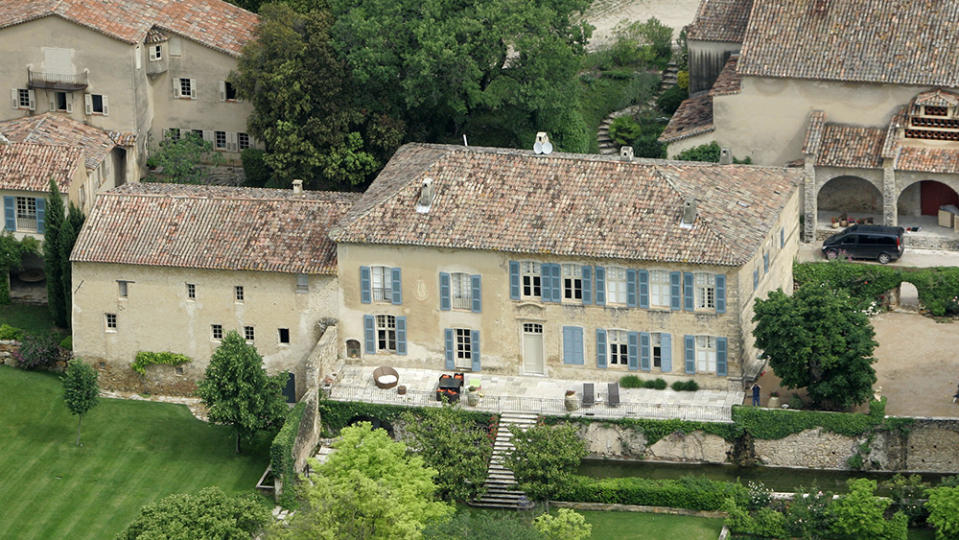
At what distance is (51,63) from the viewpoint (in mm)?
114688

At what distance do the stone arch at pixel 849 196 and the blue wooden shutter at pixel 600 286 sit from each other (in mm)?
16599

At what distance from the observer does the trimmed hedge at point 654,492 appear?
314ft

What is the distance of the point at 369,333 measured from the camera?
103000 mm

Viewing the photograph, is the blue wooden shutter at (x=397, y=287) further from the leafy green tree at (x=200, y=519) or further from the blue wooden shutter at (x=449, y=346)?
the leafy green tree at (x=200, y=519)

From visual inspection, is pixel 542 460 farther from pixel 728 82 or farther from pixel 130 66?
pixel 130 66

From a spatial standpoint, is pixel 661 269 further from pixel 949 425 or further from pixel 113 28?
pixel 113 28

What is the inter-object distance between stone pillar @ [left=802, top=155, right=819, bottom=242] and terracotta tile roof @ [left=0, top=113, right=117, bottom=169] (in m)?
30.6

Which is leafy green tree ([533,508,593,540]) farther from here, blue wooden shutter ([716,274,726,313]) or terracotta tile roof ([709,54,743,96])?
terracotta tile roof ([709,54,743,96])

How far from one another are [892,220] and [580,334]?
17608 millimetres

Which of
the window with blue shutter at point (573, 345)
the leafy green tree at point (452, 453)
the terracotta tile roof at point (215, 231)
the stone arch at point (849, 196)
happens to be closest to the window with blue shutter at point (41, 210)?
the terracotta tile roof at point (215, 231)

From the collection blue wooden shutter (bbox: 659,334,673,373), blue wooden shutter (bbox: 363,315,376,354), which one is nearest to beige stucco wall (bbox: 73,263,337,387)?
blue wooden shutter (bbox: 363,315,376,354)

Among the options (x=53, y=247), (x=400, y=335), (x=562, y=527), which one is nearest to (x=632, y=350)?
(x=400, y=335)

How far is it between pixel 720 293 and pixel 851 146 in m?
15.7

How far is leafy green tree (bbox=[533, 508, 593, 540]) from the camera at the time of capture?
89.8 meters
